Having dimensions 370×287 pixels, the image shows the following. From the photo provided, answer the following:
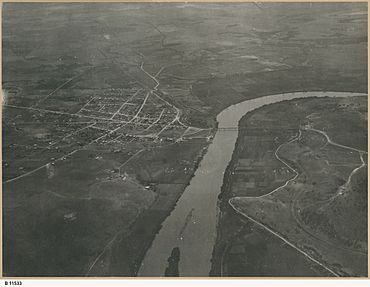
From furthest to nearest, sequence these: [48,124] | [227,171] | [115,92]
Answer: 1. [115,92]
2. [48,124]
3. [227,171]

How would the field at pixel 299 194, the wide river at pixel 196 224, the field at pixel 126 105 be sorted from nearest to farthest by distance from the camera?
1. the wide river at pixel 196 224
2. the field at pixel 299 194
3. the field at pixel 126 105

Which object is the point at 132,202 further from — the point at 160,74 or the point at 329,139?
the point at 160,74

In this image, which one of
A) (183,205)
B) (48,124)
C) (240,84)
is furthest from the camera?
(240,84)

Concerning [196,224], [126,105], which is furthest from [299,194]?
[126,105]

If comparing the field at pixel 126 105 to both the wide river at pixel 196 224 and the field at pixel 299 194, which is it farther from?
the wide river at pixel 196 224

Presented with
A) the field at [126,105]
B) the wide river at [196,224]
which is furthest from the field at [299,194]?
the wide river at [196,224]

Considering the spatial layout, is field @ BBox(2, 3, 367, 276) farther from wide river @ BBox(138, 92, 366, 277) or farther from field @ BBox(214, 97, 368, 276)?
wide river @ BBox(138, 92, 366, 277)

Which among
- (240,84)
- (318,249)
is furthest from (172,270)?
(240,84)
